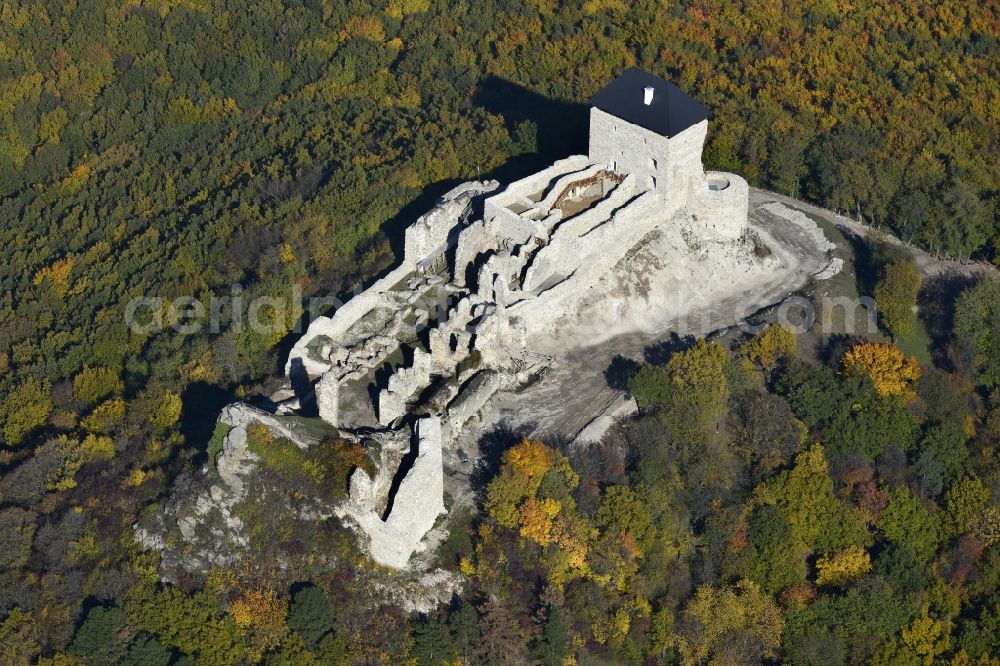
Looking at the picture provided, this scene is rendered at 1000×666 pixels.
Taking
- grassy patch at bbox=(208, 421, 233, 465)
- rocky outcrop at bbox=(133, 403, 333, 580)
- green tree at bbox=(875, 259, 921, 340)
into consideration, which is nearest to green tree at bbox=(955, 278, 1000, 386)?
green tree at bbox=(875, 259, 921, 340)

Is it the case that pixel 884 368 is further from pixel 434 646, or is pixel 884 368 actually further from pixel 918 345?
pixel 434 646

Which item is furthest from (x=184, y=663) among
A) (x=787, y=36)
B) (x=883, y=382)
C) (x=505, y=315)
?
(x=787, y=36)

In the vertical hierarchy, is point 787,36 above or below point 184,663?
above

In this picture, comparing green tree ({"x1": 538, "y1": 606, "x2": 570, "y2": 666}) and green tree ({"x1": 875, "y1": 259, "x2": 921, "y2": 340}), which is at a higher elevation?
green tree ({"x1": 875, "y1": 259, "x2": 921, "y2": 340})

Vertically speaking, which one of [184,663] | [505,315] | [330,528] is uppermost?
[505,315]

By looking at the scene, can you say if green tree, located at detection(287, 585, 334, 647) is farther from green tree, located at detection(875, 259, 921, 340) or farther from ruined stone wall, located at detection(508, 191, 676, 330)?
green tree, located at detection(875, 259, 921, 340)

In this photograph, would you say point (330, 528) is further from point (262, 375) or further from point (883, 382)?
point (883, 382)

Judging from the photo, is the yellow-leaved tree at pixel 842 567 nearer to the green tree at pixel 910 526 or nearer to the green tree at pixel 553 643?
the green tree at pixel 910 526

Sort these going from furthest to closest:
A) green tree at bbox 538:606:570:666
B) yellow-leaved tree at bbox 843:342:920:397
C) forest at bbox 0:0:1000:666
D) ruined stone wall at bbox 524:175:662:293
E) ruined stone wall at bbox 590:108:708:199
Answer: ruined stone wall at bbox 590:108:708:199 → yellow-leaved tree at bbox 843:342:920:397 → ruined stone wall at bbox 524:175:662:293 → forest at bbox 0:0:1000:666 → green tree at bbox 538:606:570:666
